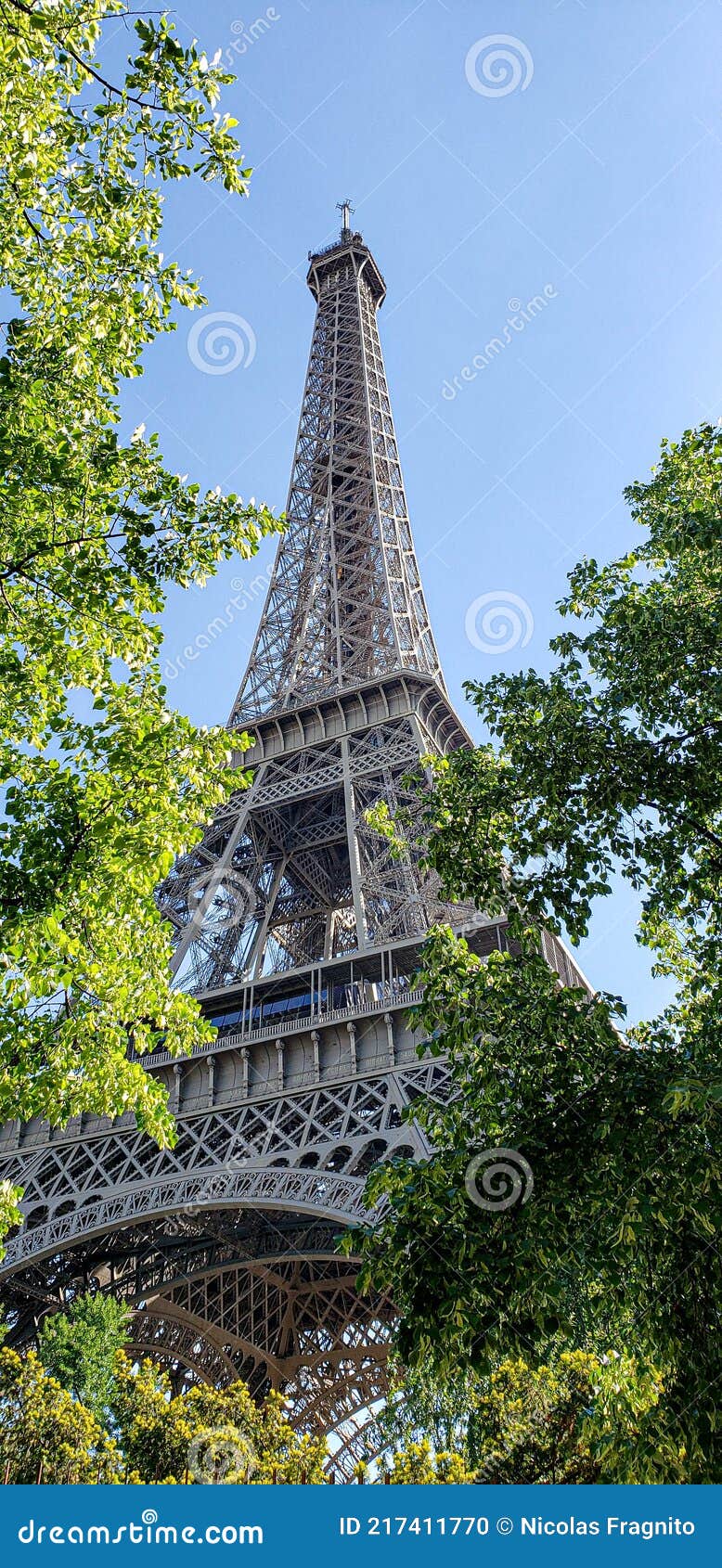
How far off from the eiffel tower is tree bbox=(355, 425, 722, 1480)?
8.74 meters

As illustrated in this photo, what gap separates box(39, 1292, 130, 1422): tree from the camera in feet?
60.6

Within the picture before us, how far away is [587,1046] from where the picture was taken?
8.90m

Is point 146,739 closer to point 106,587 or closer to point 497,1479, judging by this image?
point 106,587

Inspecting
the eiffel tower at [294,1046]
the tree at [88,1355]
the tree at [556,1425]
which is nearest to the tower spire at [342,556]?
the eiffel tower at [294,1046]

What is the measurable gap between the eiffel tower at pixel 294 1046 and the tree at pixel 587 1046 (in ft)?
28.7

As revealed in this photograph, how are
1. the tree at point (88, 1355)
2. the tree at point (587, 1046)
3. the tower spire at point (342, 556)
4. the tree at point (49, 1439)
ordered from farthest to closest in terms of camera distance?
the tower spire at point (342, 556) < the tree at point (88, 1355) < the tree at point (49, 1439) < the tree at point (587, 1046)

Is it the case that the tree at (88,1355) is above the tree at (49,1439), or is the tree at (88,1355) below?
above

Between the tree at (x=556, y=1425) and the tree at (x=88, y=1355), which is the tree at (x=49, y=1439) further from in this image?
the tree at (x=556, y=1425)

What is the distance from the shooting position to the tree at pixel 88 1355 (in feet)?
60.6

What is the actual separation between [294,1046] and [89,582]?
55.8ft

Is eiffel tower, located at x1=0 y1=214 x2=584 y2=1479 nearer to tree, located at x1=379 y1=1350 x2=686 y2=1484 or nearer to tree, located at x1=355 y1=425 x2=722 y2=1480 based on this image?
tree, located at x1=379 y1=1350 x2=686 y2=1484

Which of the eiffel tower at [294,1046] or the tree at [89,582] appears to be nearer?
the tree at [89,582]

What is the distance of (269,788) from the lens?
3344 cm

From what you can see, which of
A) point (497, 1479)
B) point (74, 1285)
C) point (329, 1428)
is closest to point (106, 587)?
point (497, 1479)
